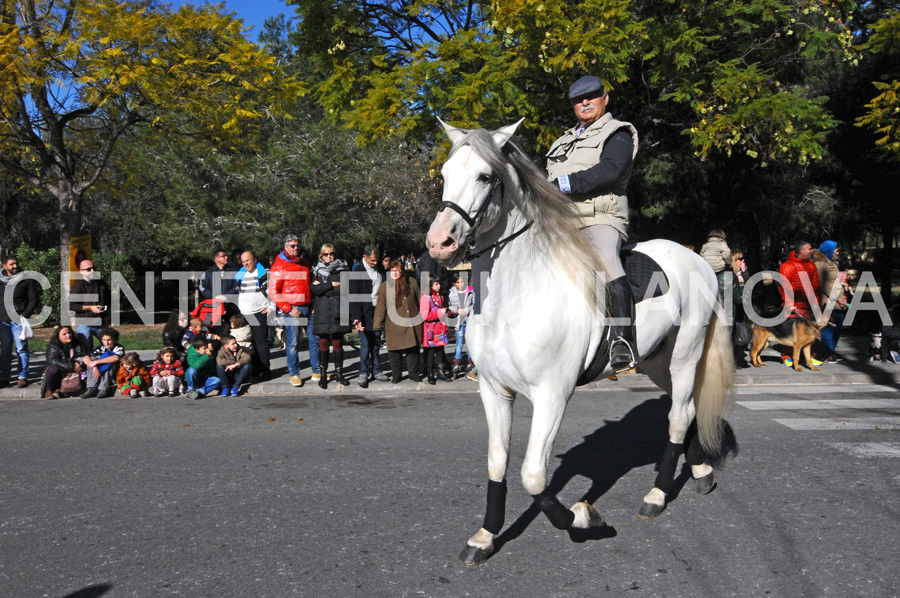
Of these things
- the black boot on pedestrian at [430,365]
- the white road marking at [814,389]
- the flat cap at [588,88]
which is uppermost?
the flat cap at [588,88]

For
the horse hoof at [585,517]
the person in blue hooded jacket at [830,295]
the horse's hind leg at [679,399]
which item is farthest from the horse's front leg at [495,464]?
the person in blue hooded jacket at [830,295]

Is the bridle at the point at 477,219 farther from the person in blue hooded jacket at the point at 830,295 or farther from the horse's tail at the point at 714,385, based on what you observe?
the person in blue hooded jacket at the point at 830,295

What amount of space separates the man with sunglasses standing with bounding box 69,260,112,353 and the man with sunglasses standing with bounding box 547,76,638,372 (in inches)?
339

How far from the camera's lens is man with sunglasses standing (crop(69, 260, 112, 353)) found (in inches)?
431

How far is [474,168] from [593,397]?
20.8ft

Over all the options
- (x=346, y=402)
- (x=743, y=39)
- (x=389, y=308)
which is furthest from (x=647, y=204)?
(x=346, y=402)

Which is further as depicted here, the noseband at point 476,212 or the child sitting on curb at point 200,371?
the child sitting on curb at point 200,371

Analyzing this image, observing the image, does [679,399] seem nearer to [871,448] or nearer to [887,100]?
[871,448]

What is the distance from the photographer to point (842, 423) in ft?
24.4

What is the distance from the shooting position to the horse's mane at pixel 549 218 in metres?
4.04

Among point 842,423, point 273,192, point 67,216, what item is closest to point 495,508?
Result: point 842,423

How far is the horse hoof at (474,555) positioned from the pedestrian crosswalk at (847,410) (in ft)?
12.4

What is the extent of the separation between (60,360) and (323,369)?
3.63 meters

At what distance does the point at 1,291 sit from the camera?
10703 mm
